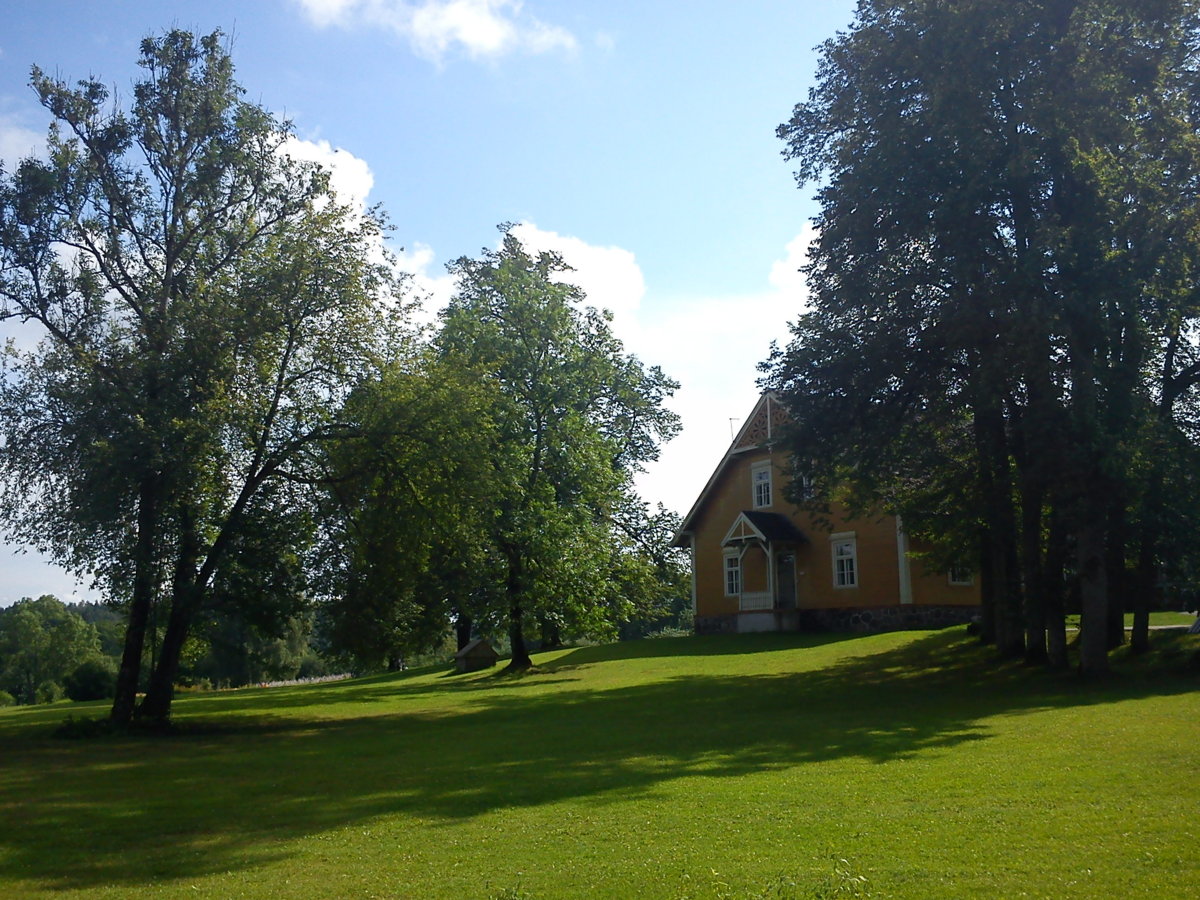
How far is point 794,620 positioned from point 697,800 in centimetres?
3448

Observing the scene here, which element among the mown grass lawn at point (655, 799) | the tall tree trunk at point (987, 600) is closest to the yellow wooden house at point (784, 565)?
the tall tree trunk at point (987, 600)

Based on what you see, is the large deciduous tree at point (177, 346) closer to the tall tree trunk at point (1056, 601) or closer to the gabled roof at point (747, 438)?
the tall tree trunk at point (1056, 601)

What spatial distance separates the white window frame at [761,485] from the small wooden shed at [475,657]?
14.1m

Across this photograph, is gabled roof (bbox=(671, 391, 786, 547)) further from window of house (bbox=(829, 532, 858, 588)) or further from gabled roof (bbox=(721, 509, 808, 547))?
window of house (bbox=(829, 532, 858, 588))

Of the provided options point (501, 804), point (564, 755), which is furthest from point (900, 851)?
point (564, 755)

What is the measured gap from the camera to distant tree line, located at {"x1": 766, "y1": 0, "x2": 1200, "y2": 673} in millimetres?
22328

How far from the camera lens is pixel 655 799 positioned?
12570 millimetres

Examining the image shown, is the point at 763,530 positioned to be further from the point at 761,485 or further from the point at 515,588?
the point at 515,588

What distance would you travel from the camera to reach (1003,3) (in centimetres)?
2327

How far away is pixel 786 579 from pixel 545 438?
15530 millimetres

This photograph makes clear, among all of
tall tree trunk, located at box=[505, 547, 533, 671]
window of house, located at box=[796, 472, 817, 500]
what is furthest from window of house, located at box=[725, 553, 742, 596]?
window of house, located at box=[796, 472, 817, 500]

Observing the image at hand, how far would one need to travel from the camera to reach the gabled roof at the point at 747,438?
46.8 metres

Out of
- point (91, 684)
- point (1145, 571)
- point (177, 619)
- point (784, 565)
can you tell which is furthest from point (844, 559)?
point (91, 684)

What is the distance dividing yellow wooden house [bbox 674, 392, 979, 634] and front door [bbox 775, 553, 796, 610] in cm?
4
